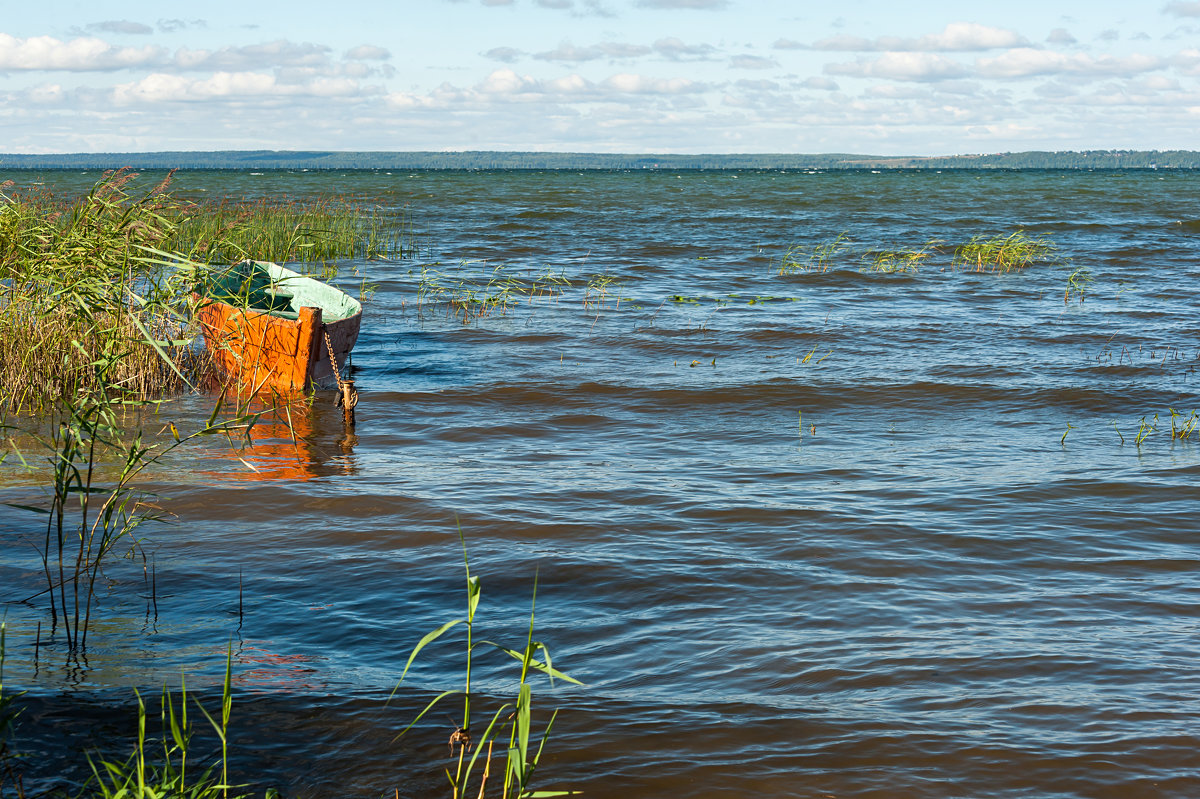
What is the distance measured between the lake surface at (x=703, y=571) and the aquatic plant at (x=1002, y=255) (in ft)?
26.7

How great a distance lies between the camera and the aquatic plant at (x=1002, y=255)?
73.4ft

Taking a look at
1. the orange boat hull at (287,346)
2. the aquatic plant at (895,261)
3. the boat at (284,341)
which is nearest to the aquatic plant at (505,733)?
the boat at (284,341)

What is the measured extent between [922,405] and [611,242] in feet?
63.5

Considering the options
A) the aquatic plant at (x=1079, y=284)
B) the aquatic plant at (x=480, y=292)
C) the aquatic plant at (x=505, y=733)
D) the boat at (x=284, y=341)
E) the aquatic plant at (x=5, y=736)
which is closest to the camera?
the aquatic plant at (x=505, y=733)

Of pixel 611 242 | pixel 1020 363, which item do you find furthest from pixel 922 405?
pixel 611 242

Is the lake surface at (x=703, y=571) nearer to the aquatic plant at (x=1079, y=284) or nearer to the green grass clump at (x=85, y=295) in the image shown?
the green grass clump at (x=85, y=295)

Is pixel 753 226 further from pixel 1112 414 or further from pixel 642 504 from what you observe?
pixel 642 504

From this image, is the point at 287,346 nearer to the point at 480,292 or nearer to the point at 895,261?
the point at 480,292

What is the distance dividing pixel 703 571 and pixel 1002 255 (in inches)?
725

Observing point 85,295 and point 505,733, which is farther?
point 85,295

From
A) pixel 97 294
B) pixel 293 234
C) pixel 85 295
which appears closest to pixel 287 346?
pixel 85 295

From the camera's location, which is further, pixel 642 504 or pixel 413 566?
pixel 642 504

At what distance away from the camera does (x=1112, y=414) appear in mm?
10344

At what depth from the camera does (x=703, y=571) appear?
6.16 meters
